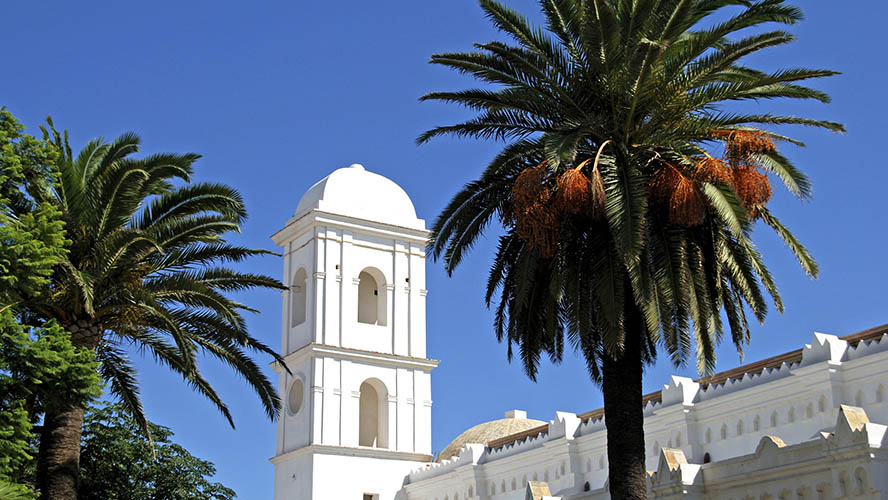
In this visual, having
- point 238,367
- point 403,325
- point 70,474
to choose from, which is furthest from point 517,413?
point 70,474

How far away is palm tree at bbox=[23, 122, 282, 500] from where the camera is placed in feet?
69.5

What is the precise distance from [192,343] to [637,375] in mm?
9009

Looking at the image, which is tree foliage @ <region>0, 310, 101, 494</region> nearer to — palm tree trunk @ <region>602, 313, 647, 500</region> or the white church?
palm tree trunk @ <region>602, 313, 647, 500</region>

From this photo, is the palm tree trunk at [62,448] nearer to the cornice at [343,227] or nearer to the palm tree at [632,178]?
the palm tree at [632,178]

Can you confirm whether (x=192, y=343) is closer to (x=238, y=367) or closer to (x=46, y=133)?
(x=238, y=367)

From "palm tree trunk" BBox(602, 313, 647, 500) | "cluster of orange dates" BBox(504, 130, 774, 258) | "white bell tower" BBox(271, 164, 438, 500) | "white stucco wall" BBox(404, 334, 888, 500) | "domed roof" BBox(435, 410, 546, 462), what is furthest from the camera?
"domed roof" BBox(435, 410, 546, 462)

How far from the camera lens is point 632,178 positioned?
18953 mm

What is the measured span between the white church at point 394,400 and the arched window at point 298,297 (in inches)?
2.1

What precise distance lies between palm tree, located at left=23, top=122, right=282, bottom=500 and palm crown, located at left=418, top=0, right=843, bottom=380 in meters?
5.96

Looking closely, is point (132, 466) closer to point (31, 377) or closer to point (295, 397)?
point (295, 397)

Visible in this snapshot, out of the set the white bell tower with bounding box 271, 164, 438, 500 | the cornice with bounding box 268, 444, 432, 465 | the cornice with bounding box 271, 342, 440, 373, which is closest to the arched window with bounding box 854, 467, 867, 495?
the white bell tower with bounding box 271, 164, 438, 500

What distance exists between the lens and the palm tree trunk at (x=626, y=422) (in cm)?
1883

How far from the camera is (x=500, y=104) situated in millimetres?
20688

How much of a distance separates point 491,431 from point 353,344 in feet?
33.6
